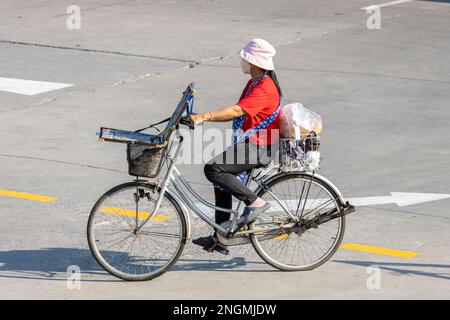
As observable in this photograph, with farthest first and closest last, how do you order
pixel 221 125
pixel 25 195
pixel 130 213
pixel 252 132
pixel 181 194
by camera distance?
pixel 221 125, pixel 25 195, pixel 130 213, pixel 181 194, pixel 252 132

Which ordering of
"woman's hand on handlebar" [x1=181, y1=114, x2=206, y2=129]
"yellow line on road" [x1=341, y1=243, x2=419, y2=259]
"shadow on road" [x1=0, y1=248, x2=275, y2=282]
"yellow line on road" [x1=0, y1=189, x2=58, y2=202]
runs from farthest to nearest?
"yellow line on road" [x1=0, y1=189, x2=58, y2=202]
"yellow line on road" [x1=341, y1=243, x2=419, y2=259]
"shadow on road" [x1=0, y1=248, x2=275, y2=282]
"woman's hand on handlebar" [x1=181, y1=114, x2=206, y2=129]

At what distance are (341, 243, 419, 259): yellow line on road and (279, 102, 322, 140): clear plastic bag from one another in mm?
1260

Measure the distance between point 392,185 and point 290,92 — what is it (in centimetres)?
424

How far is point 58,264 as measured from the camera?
340 inches

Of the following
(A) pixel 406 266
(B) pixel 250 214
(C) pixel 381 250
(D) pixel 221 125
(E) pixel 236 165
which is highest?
(D) pixel 221 125

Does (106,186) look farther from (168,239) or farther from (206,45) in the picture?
(206,45)

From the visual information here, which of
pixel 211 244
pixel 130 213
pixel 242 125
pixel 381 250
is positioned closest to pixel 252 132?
pixel 242 125

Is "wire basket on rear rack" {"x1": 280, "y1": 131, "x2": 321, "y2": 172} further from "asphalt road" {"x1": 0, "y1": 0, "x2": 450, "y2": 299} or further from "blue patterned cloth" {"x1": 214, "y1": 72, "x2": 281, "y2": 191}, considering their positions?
"asphalt road" {"x1": 0, "y1": 0, "x2": 450, "y2": 299}

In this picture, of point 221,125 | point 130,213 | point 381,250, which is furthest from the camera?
point 221,125

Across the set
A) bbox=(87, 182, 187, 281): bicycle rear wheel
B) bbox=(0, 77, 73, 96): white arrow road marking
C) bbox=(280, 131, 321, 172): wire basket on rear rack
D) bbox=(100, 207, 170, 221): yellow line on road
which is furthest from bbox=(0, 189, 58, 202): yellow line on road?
bbox=(0, 77, 73, 96): white arrow road marking

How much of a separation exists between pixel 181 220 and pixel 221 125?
5.16 metres

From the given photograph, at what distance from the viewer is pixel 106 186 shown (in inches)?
428

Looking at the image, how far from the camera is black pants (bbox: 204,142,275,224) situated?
818 cm

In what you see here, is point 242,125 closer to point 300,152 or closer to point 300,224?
point 300,152
